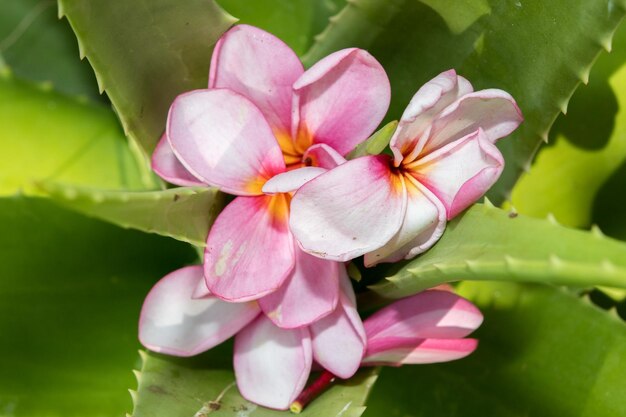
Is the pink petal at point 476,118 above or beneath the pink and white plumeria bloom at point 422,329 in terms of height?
above

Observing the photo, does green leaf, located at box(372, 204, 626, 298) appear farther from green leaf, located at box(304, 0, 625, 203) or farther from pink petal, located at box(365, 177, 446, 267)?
green leaf, located at box(304, 0, 625, 203)

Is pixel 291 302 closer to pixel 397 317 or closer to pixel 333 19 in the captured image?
pixel 397 317

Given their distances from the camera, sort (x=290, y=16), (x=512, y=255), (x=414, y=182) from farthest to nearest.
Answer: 1. (x=290, y=16)
2. (x=414, y=182)
3. (x=512, y=255)

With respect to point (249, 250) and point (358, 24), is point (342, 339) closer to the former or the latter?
point (249, 250)

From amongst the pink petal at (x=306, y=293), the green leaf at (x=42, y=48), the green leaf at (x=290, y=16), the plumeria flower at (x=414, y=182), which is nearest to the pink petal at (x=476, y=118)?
the plumeria flower at (x=414, y=182)

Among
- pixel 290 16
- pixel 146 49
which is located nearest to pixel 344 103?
pixel 146 49

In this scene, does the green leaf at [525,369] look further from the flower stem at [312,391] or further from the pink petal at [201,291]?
the pink petal at [201,291]

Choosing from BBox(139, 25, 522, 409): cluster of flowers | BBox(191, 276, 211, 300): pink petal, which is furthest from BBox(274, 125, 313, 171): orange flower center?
BBox(191, 276, 211, 300): pink petal

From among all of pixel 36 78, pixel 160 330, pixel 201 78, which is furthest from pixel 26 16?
pixel 160 330
